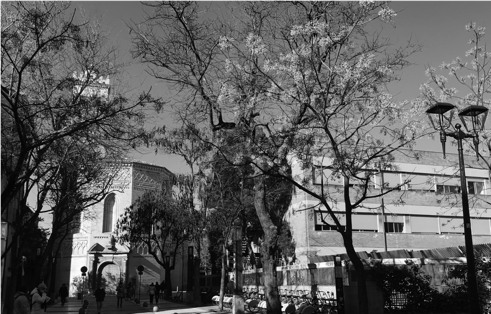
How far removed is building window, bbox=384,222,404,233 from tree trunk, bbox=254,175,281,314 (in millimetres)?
22599

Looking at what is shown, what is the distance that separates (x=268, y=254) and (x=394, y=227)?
2335cm

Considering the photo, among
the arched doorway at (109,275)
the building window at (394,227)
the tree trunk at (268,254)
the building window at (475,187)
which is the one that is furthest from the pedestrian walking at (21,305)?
the arched doorway at (109,275)

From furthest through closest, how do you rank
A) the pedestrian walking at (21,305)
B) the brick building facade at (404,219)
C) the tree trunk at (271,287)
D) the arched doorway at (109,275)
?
A: the arched doorway at (109,275) < the brick building facade at (404,219) < the tree trunk at (271,287) < the pedestrian walking at (21,305)

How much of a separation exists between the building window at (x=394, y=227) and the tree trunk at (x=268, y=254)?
2260 centimetres

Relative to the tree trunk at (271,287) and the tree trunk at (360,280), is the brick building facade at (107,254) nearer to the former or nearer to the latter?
the tree trunk at (271,287)

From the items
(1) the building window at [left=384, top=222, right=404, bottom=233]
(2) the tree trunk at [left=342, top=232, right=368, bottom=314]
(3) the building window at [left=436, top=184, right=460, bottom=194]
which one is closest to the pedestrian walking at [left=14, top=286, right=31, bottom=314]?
(2) the tree trunk at [left=342, top=232, right=368, bottom=314]

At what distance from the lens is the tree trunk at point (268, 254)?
16.9 metres

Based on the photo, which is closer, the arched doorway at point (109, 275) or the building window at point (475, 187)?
the building window at point (475, 187)

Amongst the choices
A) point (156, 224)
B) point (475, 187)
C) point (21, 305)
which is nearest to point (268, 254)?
point (21, 305)

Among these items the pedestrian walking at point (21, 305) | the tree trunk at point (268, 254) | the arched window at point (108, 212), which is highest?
the arched window at point (108, 212)

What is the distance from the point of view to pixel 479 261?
1888 centimetres

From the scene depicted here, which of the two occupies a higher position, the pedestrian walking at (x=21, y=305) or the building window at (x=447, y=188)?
the building window at (x=447, y=188)

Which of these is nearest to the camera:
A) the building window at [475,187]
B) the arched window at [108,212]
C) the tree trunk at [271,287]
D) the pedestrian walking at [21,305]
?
the pedestrian walking at [21,305]

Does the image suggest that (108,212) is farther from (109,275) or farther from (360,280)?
(360,280)
